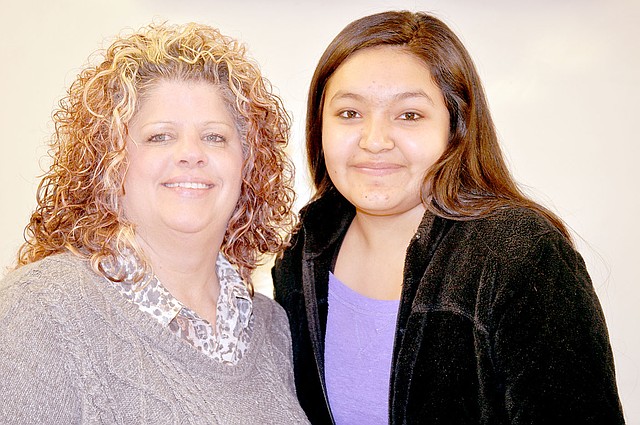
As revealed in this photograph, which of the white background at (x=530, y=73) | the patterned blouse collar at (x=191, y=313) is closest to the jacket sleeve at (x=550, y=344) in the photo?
the patterned blouse collar at (x=191, y=313)

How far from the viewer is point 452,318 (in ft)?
4.68

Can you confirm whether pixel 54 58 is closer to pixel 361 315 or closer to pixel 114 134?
pixel 114 134

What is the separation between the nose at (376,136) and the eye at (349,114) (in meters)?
0.05

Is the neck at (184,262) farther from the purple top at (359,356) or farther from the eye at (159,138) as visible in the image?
the purple top at (359,356)

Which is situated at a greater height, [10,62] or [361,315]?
[10,62]

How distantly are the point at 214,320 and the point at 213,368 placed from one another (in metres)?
0.17

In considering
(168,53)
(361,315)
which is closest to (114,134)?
(168,53)

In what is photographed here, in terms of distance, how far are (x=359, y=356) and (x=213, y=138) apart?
604 mm

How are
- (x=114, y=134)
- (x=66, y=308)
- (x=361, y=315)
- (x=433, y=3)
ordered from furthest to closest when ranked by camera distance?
(x=433, y=3) → (x=361, y=315) → (x=114, y=134) → (x=66, y=308)

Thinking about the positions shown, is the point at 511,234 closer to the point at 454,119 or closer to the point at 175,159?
the point at 454,119

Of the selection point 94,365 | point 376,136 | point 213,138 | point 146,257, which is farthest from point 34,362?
point 376,136

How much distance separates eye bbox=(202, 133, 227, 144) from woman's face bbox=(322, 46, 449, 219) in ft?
0.91

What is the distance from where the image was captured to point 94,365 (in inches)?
51.3

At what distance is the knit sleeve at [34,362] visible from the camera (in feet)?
3.99
